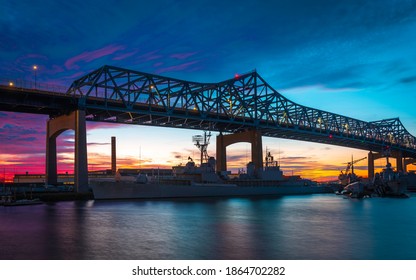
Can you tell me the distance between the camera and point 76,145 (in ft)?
210

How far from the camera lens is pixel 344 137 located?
13612 cm

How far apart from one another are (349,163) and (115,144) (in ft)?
248

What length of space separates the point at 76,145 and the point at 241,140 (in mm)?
47267

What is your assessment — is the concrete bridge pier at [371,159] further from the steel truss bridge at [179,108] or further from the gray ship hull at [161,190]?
the gray ship hull at [161,190]

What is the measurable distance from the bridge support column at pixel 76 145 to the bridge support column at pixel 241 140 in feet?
140

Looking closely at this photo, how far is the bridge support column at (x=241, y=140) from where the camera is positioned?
311 feet

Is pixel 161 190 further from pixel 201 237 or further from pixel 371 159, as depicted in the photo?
pixel 371 159

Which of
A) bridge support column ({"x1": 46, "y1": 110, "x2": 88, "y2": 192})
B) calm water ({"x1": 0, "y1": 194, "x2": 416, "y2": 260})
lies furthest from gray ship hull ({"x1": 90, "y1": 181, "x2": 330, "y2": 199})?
calm water ({"x1": 0, "y1": 194, "x2": 416, "y2": 260})

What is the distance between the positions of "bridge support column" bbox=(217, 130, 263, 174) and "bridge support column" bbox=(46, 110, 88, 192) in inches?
1682

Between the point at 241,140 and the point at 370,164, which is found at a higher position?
the point at 241,140

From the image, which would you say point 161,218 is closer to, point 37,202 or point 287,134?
point 37,202

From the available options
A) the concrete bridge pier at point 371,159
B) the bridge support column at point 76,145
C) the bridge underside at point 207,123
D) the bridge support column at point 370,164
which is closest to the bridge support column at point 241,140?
the bridge underside at point 207,123

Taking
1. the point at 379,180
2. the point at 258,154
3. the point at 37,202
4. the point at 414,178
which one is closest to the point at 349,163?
the point at 414,178

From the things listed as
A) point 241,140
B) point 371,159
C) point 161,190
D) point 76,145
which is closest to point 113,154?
point 241,140
